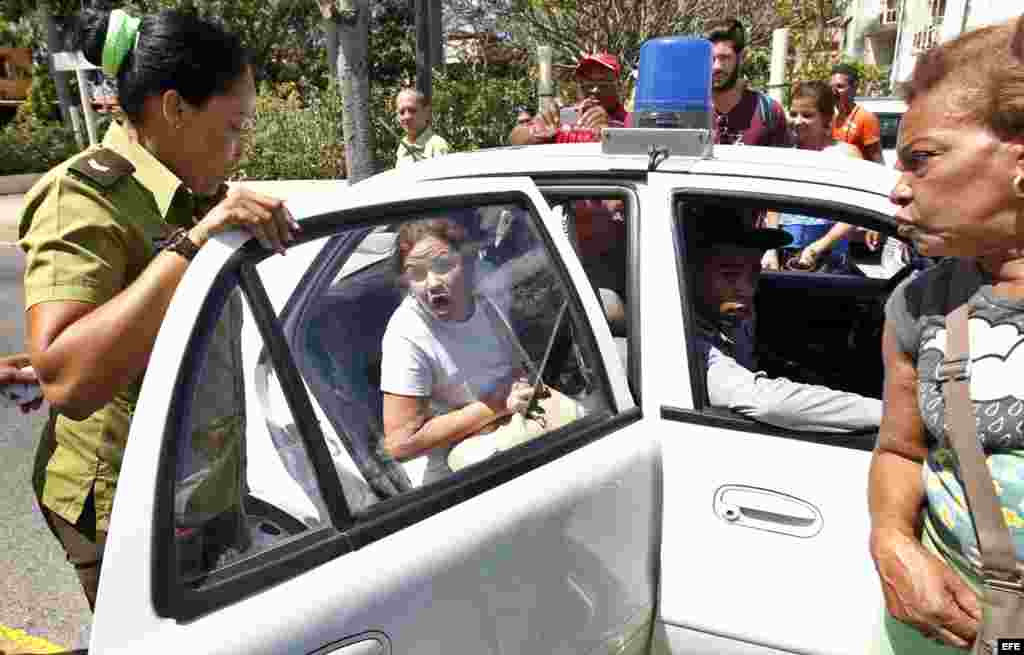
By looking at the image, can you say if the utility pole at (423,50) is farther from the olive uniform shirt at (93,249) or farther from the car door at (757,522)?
the olive uniform shirt at (93,249)

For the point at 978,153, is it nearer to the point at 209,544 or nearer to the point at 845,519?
the point at 845,519

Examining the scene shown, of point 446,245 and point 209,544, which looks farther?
point 446,245

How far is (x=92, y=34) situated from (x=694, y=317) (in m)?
1.49

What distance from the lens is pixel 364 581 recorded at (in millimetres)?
1217

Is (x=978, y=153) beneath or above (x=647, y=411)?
above

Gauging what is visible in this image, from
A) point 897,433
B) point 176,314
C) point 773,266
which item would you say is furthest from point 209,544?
point 773,266

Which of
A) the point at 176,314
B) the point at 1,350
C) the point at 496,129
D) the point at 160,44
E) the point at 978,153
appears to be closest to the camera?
the point at 176,314

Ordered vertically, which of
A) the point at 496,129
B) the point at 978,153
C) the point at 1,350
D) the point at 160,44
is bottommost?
the point at 1,350

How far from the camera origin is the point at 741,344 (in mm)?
2375

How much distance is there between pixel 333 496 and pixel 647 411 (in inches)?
34.7

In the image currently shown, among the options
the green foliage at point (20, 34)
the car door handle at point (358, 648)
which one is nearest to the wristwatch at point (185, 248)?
the car door handle at point (358, 648)

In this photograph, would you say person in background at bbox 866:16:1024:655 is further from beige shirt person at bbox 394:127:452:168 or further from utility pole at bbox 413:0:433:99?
utility pole at bbox 413:0:433:99

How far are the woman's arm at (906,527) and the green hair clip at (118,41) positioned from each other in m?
1.52

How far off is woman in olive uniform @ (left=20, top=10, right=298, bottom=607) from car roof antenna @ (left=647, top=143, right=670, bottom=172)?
1.04 metres
